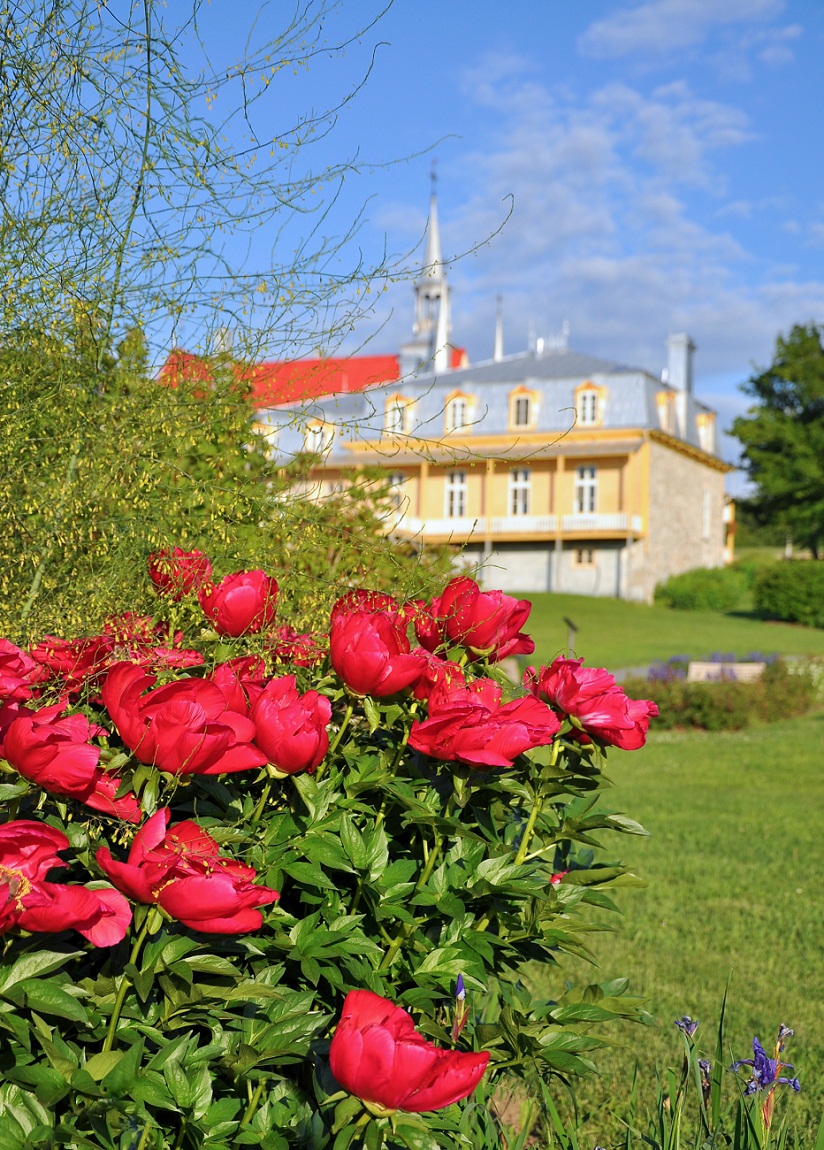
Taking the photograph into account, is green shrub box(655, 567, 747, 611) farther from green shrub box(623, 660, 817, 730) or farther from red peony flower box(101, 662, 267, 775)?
red peony flower box(101, 662, 267, 775)

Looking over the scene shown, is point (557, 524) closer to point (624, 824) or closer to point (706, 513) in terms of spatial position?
point (706, 513)

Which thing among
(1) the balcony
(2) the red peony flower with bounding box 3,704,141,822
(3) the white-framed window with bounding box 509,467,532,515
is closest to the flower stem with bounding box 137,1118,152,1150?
(2) the red peony flower with bounding box 3,704,141,822

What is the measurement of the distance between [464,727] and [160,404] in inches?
33.4

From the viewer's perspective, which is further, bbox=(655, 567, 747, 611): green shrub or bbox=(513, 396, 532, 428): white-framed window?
bbox=(513, 396, 532, 428): white-framed window

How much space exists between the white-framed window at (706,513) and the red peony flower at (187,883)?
1471 inches

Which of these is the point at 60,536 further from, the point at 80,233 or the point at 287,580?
the point at 80,233

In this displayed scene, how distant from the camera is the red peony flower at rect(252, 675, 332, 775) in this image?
55.1 inches

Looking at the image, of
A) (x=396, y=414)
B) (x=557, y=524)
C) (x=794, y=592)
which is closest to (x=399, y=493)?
(x=396, y=414)

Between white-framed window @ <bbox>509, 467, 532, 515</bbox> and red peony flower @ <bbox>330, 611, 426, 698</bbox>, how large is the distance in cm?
3132

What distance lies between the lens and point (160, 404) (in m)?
1.95

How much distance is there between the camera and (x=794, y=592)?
1113 inches

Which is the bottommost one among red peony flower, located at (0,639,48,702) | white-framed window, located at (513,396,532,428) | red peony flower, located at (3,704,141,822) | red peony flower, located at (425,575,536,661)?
red peony flower, located at (3,704,141,822)

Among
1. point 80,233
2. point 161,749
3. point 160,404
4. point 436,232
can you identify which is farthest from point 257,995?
point 436,232

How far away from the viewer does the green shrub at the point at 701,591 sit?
103 ft
